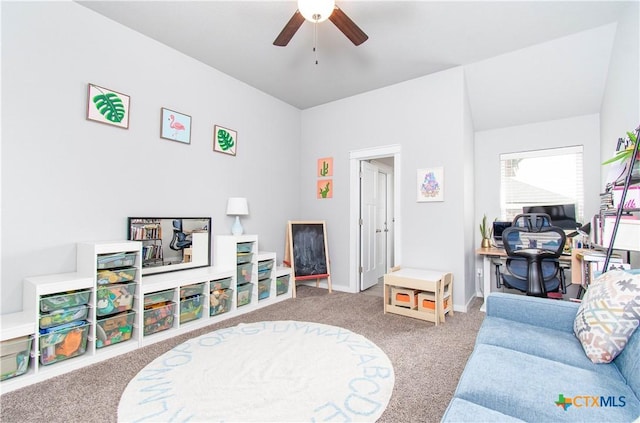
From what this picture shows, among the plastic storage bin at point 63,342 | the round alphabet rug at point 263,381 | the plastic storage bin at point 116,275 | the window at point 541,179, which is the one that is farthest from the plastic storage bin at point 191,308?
the window at point 541,179

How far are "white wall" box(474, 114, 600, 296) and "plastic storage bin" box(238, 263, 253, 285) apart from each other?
3079 millimetres

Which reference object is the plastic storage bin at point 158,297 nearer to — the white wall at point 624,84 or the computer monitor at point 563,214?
the white wall at point 624,84

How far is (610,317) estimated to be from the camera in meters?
1.38

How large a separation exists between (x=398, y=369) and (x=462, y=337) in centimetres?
92

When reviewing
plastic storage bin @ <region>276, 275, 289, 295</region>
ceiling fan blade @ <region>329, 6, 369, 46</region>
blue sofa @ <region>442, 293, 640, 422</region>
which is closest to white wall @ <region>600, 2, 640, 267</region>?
blue sofa @ <region>442, 293, 640, 422</region>

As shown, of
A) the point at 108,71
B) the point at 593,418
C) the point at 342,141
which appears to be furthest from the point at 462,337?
the point at 108,71

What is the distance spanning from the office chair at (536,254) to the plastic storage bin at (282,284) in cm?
257

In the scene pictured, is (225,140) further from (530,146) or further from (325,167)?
(530,146)

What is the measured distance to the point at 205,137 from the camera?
348cm

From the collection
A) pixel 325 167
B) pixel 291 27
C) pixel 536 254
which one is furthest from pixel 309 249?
pixel 291 27

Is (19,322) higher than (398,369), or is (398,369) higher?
(19,322)

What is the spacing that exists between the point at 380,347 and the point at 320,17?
250 cm

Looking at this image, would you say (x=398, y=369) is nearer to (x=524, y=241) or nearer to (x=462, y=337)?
(x=462, y=337)

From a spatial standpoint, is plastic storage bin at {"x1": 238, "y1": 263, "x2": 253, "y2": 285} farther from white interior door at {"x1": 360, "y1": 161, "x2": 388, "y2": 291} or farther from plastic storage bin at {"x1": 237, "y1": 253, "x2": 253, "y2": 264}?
white interior door at {"x1": 360, "y1": 161, "x2": 388, "y2": 291}
